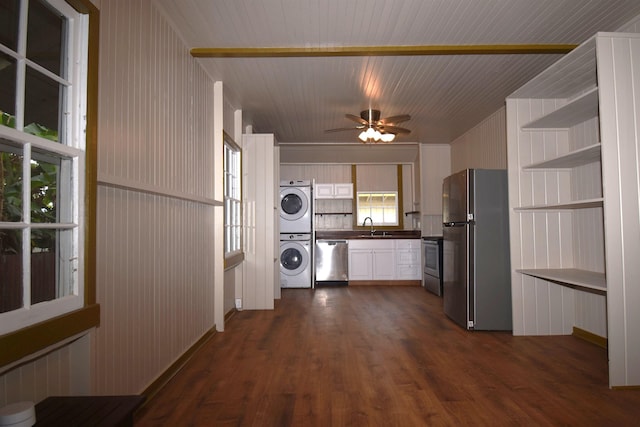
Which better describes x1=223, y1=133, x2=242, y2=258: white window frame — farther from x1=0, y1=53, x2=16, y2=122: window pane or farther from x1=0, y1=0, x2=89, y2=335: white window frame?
x1=0, y1=53, x2=16, y2=122: window pane

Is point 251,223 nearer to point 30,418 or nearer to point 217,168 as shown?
point 217,168

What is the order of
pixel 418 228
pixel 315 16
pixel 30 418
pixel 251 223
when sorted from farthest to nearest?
pixel 418 228
pixel 251 223
pixel 315 16
pixel 30 418

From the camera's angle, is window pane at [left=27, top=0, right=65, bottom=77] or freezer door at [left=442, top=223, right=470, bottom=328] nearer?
window pane at [left=27, top=0, right=65, bottom=77]

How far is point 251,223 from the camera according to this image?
479 cm

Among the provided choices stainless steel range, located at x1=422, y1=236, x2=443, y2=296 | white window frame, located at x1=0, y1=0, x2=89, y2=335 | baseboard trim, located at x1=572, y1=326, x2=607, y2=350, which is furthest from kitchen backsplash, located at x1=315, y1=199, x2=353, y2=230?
white window frame, located at x1=0, y1=0, x2=89, y2=335

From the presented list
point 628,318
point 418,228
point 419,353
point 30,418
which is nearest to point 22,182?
point 30,418

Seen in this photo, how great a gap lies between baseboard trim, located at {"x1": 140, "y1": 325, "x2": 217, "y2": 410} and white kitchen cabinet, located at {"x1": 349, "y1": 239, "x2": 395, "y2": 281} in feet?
11.8

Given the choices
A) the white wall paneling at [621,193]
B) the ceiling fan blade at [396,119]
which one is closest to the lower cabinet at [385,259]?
the ceiling fan blade at [396,119]

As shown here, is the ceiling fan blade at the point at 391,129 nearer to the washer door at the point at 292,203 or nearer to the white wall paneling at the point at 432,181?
the washer door at the point at 292,203

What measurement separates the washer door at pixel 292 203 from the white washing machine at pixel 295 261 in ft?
1.03

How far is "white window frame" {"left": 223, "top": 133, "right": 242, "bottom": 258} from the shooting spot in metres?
4.32

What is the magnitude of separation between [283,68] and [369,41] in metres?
0.89

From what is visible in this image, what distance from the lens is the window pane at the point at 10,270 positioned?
4.17 ft

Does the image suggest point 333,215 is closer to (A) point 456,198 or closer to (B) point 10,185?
(A) point 456,198
